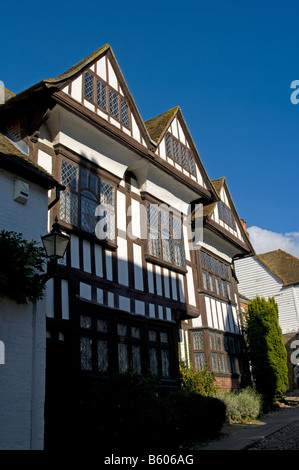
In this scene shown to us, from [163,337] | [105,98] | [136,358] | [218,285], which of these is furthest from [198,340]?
[105,98]

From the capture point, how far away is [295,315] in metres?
27.1

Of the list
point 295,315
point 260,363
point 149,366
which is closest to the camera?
point 149,366

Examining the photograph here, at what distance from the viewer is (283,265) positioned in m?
30.0

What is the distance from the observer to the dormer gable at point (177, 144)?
13.6 meters

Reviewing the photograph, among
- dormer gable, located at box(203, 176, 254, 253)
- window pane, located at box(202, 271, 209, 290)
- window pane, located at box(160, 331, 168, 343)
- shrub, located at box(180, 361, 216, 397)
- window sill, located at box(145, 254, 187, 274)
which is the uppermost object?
dormer gable, located at box(203, 176, 254, 253)

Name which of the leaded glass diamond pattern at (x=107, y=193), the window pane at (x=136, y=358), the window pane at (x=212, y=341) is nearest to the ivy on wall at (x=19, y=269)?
the leaded glass diamond pattern at (x=107, y=193)

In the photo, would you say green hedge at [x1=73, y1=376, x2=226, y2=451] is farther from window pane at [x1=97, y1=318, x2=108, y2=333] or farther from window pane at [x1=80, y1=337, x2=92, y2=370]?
window pane at [x1=97, y1=318, x2=108, y2=333]

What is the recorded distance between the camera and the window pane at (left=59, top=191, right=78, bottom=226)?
383 inches

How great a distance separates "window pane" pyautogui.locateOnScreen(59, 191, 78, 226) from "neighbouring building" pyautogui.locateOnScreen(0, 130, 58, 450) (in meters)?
1.29

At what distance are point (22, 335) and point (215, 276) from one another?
11.0 metres

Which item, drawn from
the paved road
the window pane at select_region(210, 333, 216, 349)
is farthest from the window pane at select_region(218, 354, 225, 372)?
the paved road

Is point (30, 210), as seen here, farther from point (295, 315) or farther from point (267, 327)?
point (295, 315)
